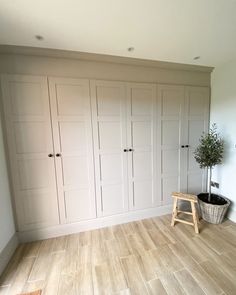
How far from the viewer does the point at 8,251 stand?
1.70 metres

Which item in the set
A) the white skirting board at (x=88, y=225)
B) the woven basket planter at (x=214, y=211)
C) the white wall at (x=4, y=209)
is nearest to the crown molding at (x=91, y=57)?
the white wall at (x=4, y=209)

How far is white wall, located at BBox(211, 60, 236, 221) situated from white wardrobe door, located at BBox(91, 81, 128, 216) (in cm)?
154

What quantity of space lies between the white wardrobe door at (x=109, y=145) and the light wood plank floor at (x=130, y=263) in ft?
1.43

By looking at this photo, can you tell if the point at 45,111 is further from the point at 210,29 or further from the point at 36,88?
the point at 210,29

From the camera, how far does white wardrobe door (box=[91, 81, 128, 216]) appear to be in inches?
80.1

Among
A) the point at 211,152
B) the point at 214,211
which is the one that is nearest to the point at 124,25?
the point at 211,152

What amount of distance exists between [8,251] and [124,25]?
2624 millimetres

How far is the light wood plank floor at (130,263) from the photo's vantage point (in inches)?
53.6

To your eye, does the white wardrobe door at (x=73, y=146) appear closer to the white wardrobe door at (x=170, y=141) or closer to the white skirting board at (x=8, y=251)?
the white skirting board at (x=8, y=251)

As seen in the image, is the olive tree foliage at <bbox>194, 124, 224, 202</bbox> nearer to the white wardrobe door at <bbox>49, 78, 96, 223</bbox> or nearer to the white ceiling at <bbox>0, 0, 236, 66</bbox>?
the white ceiling at <bbox>0, 0, 236, 66</bbox>

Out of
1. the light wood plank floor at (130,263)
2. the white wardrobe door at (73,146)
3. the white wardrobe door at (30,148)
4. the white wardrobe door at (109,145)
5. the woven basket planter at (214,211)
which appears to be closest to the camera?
the light wood plank floor at (130,263)

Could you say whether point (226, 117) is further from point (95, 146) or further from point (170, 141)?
point (95, 146)

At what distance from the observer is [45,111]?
6.10 feet

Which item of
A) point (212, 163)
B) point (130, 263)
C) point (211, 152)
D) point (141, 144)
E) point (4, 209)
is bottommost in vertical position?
point (130, 263)
